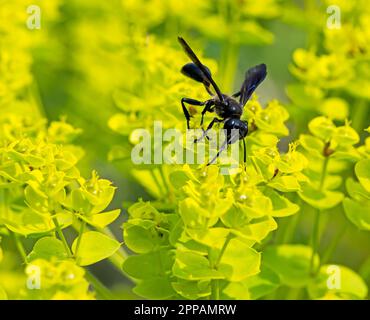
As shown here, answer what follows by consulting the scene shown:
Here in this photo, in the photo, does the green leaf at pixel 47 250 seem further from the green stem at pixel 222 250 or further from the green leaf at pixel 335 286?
the green leaf at pixel 335 286

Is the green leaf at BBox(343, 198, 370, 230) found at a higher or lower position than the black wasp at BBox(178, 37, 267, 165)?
lower

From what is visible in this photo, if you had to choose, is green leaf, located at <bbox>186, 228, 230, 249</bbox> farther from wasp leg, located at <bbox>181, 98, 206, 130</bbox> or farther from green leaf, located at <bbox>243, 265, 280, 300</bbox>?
wasp leg, located at <bbox>181, 98, 206, 130</bbox>

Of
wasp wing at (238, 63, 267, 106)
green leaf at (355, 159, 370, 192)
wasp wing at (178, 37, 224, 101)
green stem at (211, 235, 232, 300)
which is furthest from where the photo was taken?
wasp wing at (238, 63, 267, 106)

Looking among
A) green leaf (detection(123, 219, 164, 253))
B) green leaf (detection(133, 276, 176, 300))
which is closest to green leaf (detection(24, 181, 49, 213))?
green leaf (detection(123, 219, 164, 253))

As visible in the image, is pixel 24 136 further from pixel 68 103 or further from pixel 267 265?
pixel 68 103

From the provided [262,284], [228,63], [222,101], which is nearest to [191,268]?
[262,284]

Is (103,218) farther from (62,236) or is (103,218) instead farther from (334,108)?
(334,108)

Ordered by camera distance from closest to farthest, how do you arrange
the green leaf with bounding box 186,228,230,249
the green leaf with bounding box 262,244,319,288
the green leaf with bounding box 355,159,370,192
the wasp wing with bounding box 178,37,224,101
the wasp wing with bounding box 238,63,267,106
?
the green leaf with bounding box 186,228,230,249 → the green leaf with bounding box 355,159,370,192 → the wasp wing with bounding box 178,37,224,101 → the green leaf with bounding box 262,244,319,288 → the wasp wing with bounding box 238,63,267,106

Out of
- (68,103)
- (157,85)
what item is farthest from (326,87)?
(68,103)
